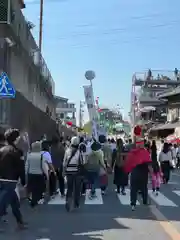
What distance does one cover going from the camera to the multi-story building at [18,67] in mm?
16453

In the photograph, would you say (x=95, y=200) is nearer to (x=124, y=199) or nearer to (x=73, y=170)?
(x=124, y=199)

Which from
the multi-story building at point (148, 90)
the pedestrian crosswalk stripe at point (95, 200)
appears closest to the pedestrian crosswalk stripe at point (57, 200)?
the pedestrian crosswalk stripe at point (95, 200)

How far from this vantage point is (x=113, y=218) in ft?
33.6

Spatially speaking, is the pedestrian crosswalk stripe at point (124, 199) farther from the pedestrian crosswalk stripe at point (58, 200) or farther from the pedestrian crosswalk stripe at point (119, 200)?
the pedestrian crosswalk stripe at point (58, 200)

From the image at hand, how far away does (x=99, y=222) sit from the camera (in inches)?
381

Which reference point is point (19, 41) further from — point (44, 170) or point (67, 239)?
point (67, 239)

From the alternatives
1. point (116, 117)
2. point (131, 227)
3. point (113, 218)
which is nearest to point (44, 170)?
point (113, 218)

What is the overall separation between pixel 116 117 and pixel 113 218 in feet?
364

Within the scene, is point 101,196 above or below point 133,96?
below

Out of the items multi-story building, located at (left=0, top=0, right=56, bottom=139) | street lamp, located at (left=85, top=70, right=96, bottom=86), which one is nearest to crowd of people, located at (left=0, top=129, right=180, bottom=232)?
multi-story building, located at (left=0, top=0, right=56, bottom=139)

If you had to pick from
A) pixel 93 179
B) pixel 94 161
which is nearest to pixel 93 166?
pixel 94 161

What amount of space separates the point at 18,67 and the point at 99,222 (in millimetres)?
11144

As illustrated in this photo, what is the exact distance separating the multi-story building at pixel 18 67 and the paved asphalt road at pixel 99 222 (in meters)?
4.62

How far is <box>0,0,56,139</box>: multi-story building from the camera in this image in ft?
54.0
